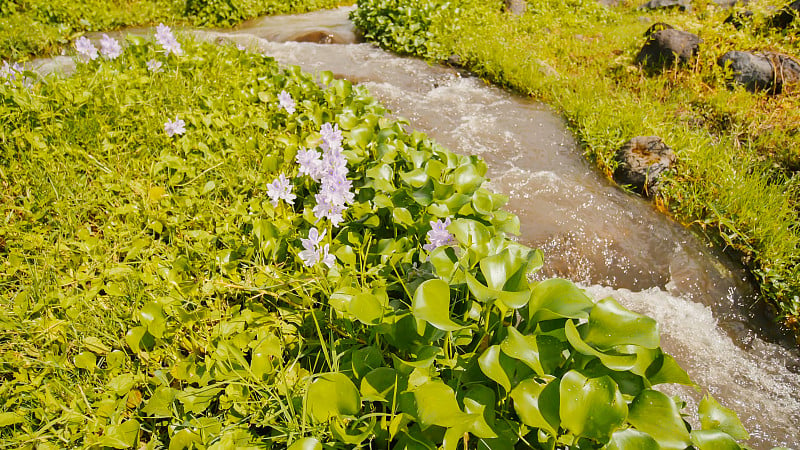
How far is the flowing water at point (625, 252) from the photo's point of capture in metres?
2.77

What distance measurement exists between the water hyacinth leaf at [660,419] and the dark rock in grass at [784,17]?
7.66 meters

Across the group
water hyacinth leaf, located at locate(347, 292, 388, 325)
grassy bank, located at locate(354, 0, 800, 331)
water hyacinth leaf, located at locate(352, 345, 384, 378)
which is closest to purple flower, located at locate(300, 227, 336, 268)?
water hyacinth leaf, located at locate(347, 292, 388, 325)

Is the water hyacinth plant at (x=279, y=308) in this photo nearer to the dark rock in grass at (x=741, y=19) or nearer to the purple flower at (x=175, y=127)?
the purple flower at (x=175, y=127)

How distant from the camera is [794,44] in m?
6.17

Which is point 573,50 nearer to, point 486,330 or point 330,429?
point 486,330

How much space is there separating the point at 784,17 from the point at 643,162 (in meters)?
4.65

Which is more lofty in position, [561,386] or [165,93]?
[165,93]

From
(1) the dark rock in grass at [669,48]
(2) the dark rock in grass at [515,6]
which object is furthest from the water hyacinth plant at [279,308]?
(2) the dark rock in grass at [515,6]

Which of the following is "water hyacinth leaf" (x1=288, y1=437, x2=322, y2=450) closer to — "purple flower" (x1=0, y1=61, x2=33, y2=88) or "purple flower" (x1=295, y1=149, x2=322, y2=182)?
"purple flower" (x1=295, y1=149, x2=322, y2=182)

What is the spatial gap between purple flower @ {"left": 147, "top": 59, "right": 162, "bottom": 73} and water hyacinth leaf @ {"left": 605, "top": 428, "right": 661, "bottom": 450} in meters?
4.01

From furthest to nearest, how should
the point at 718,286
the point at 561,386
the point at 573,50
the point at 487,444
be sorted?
the point at 573,50 < the point at 718,286 < the point at 487,444 < the point at 561,386

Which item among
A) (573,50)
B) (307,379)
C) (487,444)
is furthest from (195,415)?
(573,50)

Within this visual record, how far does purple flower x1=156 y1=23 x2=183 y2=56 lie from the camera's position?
3834mm

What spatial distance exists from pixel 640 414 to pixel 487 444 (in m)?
0.48
